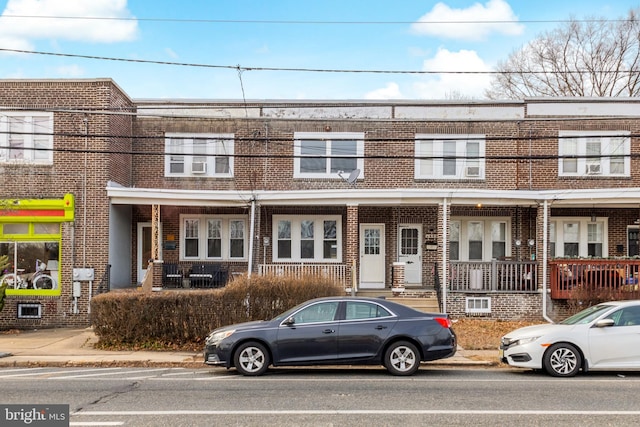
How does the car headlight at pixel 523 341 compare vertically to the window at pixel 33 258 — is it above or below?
below

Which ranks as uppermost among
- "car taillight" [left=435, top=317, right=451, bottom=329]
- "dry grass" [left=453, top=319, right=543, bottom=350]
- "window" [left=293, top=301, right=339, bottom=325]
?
"window" [left=293, top=301, right=339, bottom=325]

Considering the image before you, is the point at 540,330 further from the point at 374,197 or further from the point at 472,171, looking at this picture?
the point at 472,171

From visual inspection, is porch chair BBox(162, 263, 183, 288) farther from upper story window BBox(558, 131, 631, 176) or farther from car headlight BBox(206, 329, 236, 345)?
upper story window BBox(558, 131, 631, 176)

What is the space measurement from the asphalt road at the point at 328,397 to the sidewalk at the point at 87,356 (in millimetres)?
704

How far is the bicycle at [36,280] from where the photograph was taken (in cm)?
1969

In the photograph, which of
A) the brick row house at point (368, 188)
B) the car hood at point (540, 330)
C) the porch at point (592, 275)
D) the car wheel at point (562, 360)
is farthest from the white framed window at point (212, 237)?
the car wheel at point (562, 360)

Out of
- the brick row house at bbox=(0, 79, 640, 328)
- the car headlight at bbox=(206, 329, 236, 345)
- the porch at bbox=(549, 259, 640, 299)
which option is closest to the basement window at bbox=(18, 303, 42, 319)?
the brick row house at bbox=(0, 79, 640, 328)

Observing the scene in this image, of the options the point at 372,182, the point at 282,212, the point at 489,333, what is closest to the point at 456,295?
the point at 489,333

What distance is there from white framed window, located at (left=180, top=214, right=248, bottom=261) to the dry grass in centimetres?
798

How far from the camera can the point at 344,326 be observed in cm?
1167

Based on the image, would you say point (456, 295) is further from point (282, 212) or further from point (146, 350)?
point (146, 350)

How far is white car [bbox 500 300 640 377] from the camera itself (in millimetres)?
11398

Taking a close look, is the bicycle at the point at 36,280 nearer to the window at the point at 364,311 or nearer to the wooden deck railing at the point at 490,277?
the window at the point at 364,311

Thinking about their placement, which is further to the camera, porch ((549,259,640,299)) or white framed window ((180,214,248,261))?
white framed window ((180,214,248,261))
